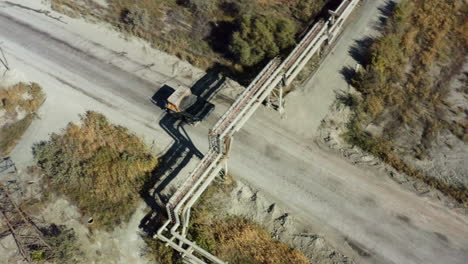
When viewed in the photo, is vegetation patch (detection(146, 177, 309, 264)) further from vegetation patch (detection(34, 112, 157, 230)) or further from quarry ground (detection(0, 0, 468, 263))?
vegetation patch (detection(34, 112, 157, 230))

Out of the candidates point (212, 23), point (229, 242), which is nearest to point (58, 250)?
point (229, 242)

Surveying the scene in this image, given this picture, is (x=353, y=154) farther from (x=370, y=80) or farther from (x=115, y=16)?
(x=115, y=16)

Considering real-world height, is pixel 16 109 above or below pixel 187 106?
below

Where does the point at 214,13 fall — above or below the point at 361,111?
above

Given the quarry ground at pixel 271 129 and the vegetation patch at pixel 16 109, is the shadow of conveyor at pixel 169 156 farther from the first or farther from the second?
the vegetation patch at pixel 16 109

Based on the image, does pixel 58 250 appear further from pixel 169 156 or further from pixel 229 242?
pixel 229 242

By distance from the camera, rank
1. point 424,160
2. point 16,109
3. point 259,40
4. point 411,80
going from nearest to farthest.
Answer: point 424,160 → point 16,109 → point 411,80 → point 259,40

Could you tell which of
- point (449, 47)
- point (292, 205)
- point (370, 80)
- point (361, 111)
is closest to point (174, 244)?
point (292, 205)
